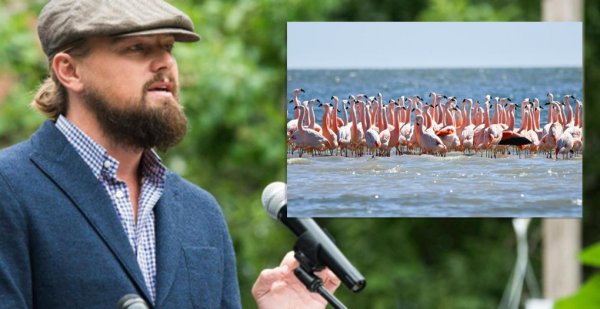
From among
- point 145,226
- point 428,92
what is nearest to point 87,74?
point 145,226

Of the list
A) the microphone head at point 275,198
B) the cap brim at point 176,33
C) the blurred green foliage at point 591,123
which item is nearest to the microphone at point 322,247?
the microphone head at point 275,198

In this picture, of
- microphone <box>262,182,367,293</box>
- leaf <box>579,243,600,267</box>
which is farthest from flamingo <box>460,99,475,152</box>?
leaf <box>579,243,600,267</box>

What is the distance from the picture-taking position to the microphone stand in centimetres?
229

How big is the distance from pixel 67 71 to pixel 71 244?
1.12 ft

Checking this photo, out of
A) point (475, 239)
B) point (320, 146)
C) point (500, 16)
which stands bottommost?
point (475, 239)

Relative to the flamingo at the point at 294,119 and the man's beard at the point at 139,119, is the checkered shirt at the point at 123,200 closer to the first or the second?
the man's beard at the point at 139,119

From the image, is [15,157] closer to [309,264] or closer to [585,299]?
[309,264]

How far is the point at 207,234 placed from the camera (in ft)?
8.36

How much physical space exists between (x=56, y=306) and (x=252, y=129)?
226 inches

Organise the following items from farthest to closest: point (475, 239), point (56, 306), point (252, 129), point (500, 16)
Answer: point (475, 239) → point (500, 16) → point (252, 129) → point (56, 306)

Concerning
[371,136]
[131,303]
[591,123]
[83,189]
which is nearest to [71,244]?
[83,189]

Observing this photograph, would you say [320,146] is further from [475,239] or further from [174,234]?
[475,239]

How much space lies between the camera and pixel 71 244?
2.29 meters

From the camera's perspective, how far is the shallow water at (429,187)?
7.22ft
